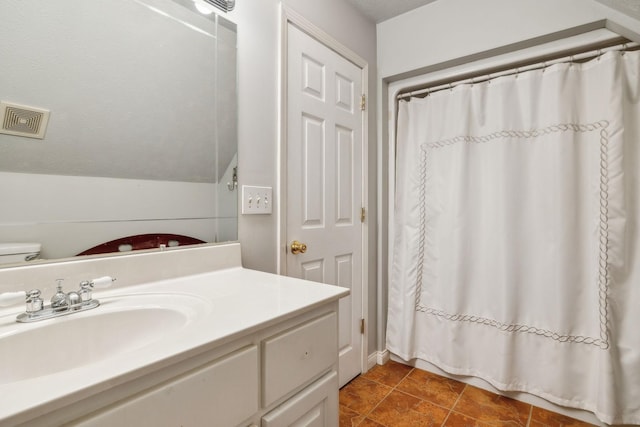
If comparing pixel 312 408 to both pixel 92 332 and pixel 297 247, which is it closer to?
pixel 92 332

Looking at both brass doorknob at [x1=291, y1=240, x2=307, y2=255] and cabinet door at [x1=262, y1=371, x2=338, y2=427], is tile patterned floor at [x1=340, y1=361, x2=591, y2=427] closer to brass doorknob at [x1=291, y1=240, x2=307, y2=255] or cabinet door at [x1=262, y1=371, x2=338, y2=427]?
cabinet door at [x1=262, y1=371, x2=338, y2=427]

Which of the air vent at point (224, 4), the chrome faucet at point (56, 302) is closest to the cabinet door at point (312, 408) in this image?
the chrome faucet at point (56, 302)

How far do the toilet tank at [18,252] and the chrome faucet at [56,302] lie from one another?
10cm

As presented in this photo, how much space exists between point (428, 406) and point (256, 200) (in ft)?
4.71

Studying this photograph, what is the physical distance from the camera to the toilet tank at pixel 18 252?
782 mm

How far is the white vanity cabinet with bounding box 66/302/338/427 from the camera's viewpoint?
535 millimetres

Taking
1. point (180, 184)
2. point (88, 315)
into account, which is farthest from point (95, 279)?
point (180, 184)

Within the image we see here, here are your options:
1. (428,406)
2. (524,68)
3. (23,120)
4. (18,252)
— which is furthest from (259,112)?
(428,406)

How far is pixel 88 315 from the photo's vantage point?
751 mm

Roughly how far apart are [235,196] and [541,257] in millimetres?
1579

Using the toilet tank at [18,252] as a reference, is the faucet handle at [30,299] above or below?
below

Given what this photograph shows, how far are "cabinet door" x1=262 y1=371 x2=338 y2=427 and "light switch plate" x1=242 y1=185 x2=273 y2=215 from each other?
721mm

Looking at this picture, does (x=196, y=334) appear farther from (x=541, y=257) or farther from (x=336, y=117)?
(x=541, y=257)

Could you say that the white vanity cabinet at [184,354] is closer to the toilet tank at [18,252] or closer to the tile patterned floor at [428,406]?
the toilet tank at [18,252]
